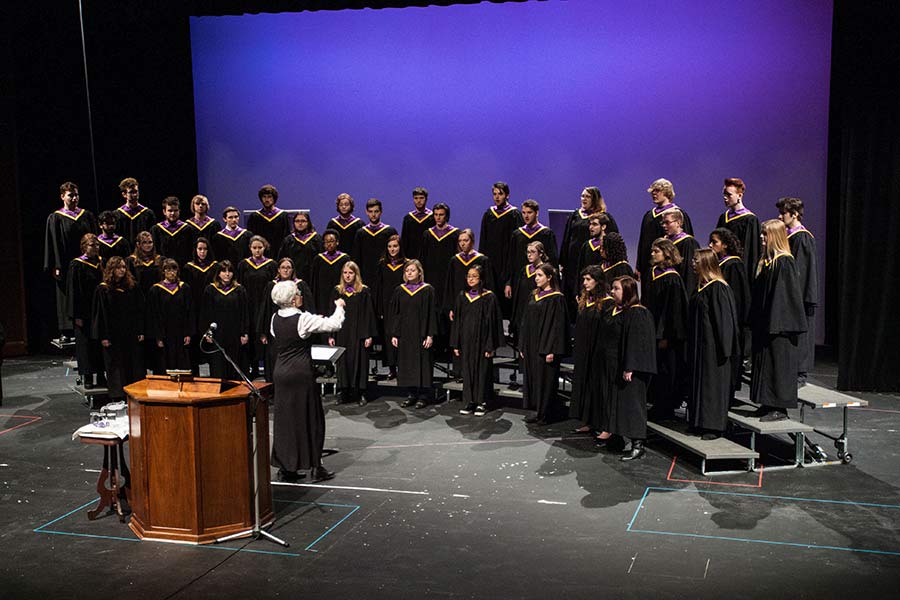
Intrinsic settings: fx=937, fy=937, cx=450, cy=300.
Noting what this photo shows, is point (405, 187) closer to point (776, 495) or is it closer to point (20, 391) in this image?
point (20, 391)

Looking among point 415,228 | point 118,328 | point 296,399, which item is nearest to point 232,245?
point 118,328

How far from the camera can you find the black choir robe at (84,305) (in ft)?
33.4

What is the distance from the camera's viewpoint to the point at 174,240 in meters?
11.2

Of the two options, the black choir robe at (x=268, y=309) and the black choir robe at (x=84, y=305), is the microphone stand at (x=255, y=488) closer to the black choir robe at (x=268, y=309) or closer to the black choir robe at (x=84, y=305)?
the black choir robe at (x=268, y=309)

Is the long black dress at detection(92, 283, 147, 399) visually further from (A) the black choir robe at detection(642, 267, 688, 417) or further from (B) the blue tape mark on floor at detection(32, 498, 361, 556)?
(A) the black choir robe at detection(642, 267, 688, 417)

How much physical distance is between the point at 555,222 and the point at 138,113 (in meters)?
6.03

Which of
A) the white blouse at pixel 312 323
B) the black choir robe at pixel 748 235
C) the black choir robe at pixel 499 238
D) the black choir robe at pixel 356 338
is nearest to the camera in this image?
the white blouse at pixel 312 323

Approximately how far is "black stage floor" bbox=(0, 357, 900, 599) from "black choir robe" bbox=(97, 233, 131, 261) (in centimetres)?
291

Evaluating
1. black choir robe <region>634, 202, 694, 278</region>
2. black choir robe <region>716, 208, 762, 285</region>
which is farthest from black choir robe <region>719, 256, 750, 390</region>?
black choir robe <region>634, 202, 694, 278</region>

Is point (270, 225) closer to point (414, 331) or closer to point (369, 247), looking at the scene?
point (369, 247)

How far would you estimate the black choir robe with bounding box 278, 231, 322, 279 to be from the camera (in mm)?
10984

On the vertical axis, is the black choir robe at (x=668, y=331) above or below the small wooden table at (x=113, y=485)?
above

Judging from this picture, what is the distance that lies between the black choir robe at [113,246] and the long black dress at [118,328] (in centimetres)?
98


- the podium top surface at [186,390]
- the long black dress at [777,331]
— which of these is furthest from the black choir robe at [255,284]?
the long black dress at [777,331]
